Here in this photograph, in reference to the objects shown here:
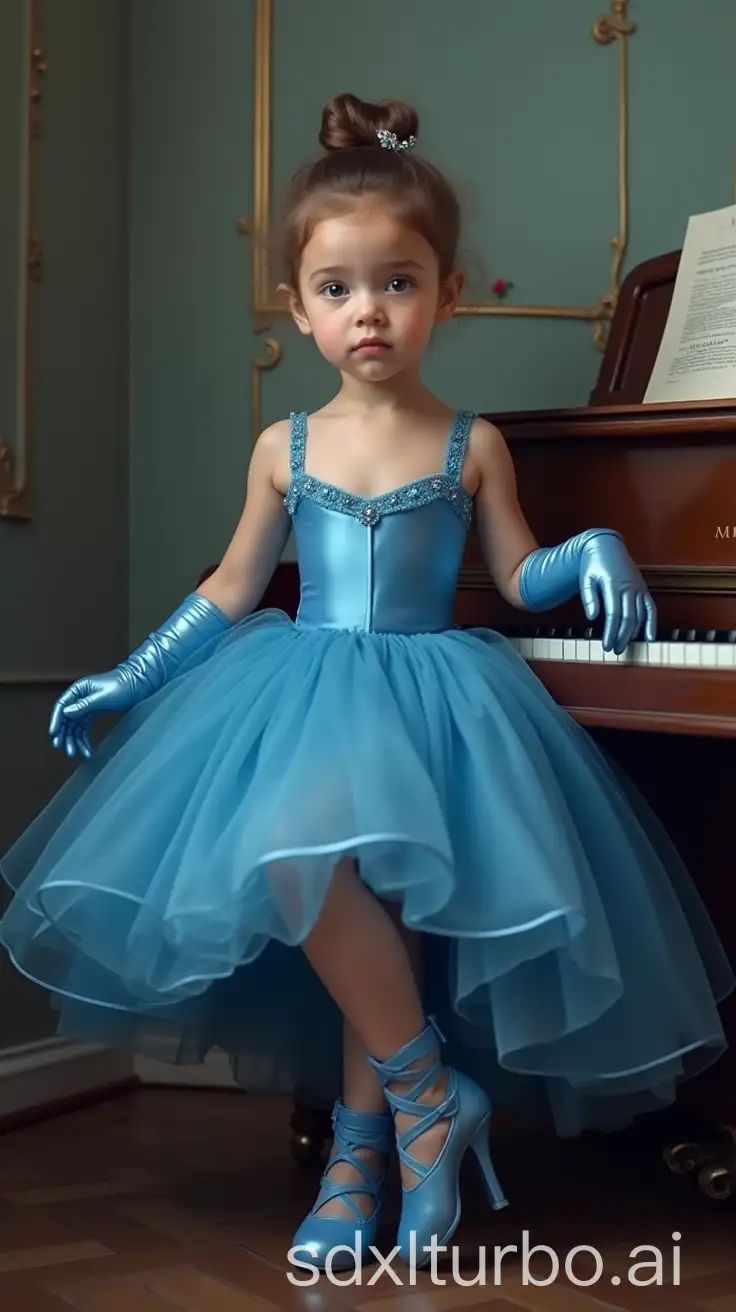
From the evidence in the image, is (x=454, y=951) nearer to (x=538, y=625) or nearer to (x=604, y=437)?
(x=538, y=625)

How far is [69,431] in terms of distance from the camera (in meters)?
2.62

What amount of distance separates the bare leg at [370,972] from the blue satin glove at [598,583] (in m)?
0.40

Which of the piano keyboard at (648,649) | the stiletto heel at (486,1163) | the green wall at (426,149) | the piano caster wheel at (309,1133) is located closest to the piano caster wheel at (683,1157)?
the stiletto heel at (486,1163)

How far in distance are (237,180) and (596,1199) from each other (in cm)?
179

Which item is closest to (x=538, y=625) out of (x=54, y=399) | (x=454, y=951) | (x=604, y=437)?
(x=604, y=437)

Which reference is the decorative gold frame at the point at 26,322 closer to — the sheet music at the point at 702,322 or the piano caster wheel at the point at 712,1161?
the sheet music at the point at 702,322

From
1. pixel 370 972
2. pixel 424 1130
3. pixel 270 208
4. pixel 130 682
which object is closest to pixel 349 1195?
pixel 424 1130

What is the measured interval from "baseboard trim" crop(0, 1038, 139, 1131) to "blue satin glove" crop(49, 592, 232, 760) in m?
0.73

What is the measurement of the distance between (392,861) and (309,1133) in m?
0.82

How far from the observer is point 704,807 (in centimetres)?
212

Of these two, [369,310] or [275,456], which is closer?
[369,310]

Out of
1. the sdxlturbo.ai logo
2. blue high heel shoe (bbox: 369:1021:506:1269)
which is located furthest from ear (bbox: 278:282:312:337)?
the sdxlturbo.ai logo

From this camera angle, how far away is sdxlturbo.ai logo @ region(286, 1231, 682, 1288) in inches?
69.1

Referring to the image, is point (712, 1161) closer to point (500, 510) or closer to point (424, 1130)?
point (424, 1130)
